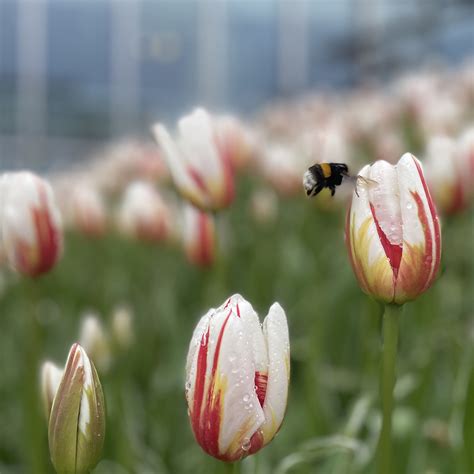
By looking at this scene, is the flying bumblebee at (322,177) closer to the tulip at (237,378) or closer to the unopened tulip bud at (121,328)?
the tulip at (237,378)

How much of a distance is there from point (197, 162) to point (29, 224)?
0.18 m

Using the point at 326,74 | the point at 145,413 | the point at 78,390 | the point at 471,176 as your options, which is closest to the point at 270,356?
the point at 78,390

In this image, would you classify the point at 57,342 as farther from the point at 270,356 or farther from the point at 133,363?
the point at 270,356

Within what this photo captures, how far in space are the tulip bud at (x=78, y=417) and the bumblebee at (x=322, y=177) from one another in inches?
8.7

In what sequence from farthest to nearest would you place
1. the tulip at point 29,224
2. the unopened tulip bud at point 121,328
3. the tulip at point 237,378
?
the unopened tulip bud at point 121,328 < the tulip at point 29,224 < the tulip at point 237,378

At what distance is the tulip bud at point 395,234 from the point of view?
0.55 meters

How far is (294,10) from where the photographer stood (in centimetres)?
1070

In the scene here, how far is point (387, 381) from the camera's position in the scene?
1.84 ft

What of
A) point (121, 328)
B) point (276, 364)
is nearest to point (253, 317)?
point (276, 364)

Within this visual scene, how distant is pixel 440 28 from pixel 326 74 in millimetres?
3739

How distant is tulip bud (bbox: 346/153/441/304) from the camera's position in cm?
55

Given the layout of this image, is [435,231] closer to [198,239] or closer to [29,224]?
[29,224]

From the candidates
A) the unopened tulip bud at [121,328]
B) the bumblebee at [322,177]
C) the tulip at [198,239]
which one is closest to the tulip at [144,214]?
the tulip at [198,239]

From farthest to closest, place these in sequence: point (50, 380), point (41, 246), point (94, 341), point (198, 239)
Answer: point (198, 239), point (94, 341), point (41, 246), point (50, 380)
